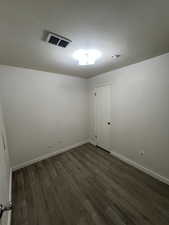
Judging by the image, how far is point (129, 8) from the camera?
0.95 meters

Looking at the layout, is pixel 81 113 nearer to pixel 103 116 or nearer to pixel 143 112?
pixel 103 116

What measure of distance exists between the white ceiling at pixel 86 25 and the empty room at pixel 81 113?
1cm

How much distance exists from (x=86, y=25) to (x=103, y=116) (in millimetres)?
2559

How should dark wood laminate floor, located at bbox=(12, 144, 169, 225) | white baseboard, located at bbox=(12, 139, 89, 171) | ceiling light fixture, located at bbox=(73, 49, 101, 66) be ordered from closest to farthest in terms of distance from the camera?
dark wood laminate floor, located at bbox=(12, 144, 169, 225)
ceiling light fixture, located at bbox=(73, 49, 101, 66)
white baseboard, located at bbox=(12, 139, 89, 171)

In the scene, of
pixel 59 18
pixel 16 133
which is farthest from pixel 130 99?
pixel 16 133

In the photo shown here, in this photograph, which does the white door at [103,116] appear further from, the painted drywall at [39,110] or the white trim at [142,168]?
the painted drywall at [39,110]

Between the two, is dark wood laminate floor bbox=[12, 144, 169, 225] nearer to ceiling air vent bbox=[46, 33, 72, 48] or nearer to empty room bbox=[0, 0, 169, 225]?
empty room bbox=[0, 0, 169, 225]

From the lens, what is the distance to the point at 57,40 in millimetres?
1397

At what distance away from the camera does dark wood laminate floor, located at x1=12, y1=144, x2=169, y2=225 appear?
144cm

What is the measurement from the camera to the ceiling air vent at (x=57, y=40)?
1303 mm

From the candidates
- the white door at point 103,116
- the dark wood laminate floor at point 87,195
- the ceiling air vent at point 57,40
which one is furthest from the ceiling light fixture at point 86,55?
the dark wood laminate floor at point 87,195

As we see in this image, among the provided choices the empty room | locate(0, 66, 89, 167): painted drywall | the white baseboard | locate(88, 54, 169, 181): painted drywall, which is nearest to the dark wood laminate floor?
the empty room

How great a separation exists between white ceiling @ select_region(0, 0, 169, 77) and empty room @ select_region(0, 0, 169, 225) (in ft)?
0.03

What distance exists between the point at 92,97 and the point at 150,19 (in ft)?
8.91
